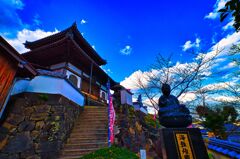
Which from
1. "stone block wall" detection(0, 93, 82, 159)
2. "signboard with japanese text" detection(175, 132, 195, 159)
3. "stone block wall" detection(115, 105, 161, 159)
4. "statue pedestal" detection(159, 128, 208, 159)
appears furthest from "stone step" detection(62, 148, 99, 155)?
"signboard with japanese text" detection(175, 132, 195, 159)

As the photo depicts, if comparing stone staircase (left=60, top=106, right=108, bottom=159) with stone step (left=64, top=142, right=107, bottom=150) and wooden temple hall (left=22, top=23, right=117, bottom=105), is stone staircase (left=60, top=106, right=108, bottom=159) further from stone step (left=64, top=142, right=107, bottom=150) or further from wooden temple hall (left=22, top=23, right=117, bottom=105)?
wooden temple hall (left=22, top=23, right=117, bottom=105)

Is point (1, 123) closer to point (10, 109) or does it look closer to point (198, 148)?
point (10, 109)

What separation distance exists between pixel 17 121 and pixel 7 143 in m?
1.08

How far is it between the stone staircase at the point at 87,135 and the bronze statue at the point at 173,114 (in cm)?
455

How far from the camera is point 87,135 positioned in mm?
8102

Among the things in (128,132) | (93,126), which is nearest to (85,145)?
(93,126)

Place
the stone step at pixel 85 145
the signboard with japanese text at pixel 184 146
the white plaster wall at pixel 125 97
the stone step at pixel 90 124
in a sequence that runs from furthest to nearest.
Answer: the white plaster wall at pixel 125 97 < the stone step at pixel 90 124 < the stone step at pixel 85 145 < the signboard with japanese text at pixel 184 146

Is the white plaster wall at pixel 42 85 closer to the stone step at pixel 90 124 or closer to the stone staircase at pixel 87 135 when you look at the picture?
the stone step at pixel 90 124

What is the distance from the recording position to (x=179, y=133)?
377 cm

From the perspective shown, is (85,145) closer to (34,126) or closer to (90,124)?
(90,124)

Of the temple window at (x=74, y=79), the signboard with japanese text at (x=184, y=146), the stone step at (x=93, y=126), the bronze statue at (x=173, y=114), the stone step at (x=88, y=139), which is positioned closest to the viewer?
the signboard with japanese text at (x=184, y=146)

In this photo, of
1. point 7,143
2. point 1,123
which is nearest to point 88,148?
point 7,143

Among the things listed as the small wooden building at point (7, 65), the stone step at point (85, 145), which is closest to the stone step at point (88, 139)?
the stone step at point (85, 145)

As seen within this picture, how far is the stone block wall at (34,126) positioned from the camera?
6543mm
